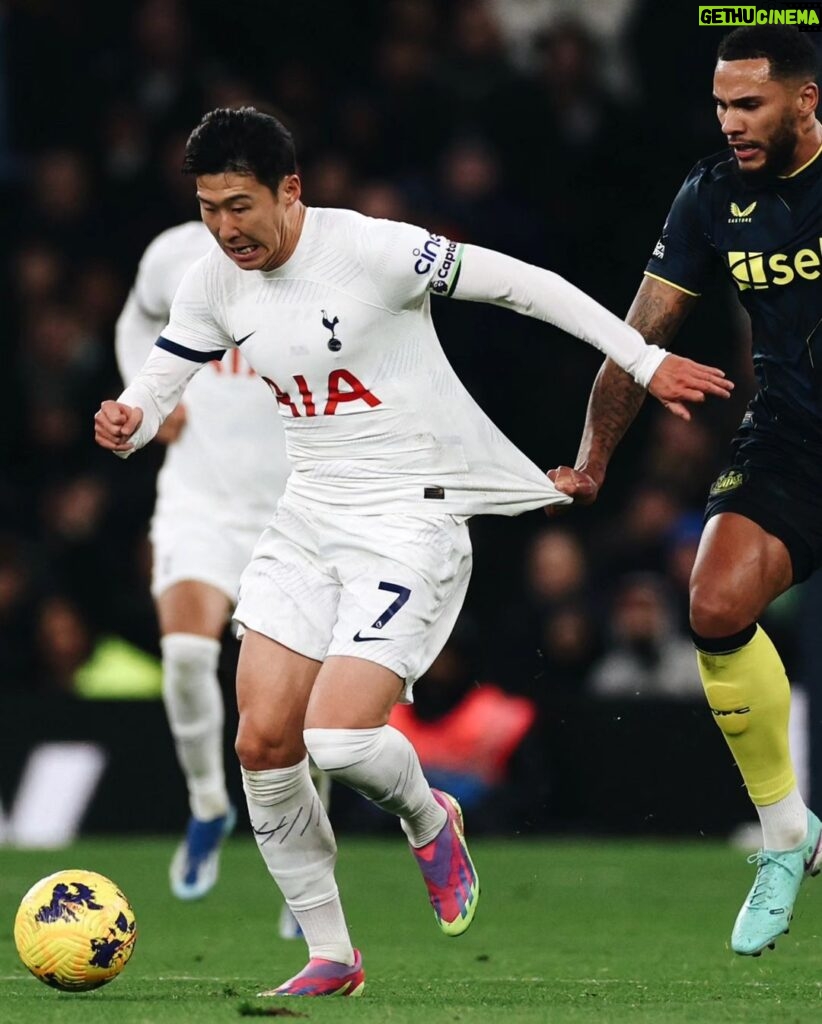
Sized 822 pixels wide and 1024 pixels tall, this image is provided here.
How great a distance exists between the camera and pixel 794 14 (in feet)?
30.3

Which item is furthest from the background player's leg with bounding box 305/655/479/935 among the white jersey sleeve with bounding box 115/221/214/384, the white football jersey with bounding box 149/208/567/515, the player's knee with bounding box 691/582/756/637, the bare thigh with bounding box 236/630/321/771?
the white jersey sleeve with bounding box 115/221/214/384

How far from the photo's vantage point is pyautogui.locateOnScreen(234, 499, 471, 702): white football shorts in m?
6.08

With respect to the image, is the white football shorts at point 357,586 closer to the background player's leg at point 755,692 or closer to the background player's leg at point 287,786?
the background player's leg at point 287,786

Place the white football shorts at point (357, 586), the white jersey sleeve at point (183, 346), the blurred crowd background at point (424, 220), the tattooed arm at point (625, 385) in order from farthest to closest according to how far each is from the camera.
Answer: the blurred crowd background at point (424, 220), the tattooed arm at point (625, 385), the white jersey sleeve at point (183, 346), the white football shorts at point (357, 586)

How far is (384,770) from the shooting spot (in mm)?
6078

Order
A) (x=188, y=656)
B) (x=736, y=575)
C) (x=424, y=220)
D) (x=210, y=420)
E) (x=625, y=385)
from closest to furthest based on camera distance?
1. (x=736, y=575)
2. (x=625, y=385)
3. (x=210, y=420)
4. (x=188, y=656)
5. (x=424, y=220)

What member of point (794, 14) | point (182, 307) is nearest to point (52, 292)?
point (794, 14)

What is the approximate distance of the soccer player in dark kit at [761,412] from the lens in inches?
248

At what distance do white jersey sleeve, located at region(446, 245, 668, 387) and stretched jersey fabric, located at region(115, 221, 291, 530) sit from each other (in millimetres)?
2235

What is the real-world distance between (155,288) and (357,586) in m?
2.49

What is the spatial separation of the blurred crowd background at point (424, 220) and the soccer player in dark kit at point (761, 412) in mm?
5087

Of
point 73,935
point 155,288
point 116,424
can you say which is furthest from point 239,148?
point 155,288

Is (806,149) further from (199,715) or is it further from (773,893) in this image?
(199,715)

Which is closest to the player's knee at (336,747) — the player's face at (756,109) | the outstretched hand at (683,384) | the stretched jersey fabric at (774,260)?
the outstretched hand at (683,384)
